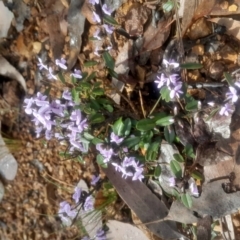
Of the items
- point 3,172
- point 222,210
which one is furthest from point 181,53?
point 3,172

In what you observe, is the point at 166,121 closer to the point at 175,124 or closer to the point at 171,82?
the point at 175,124

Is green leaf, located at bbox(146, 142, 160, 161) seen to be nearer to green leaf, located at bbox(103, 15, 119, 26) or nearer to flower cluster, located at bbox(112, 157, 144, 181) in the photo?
flower cluster, located at bbox(112, 157, 144, 181)

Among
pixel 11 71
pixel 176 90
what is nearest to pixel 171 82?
pixel 176 90

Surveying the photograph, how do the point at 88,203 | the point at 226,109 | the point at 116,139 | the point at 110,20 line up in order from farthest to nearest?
the point at 88,203, the point at 110,20, the point at 116,139, the point at 226,109

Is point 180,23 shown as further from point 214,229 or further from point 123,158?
point 214,229

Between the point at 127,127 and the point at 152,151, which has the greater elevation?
the point at 127,127
